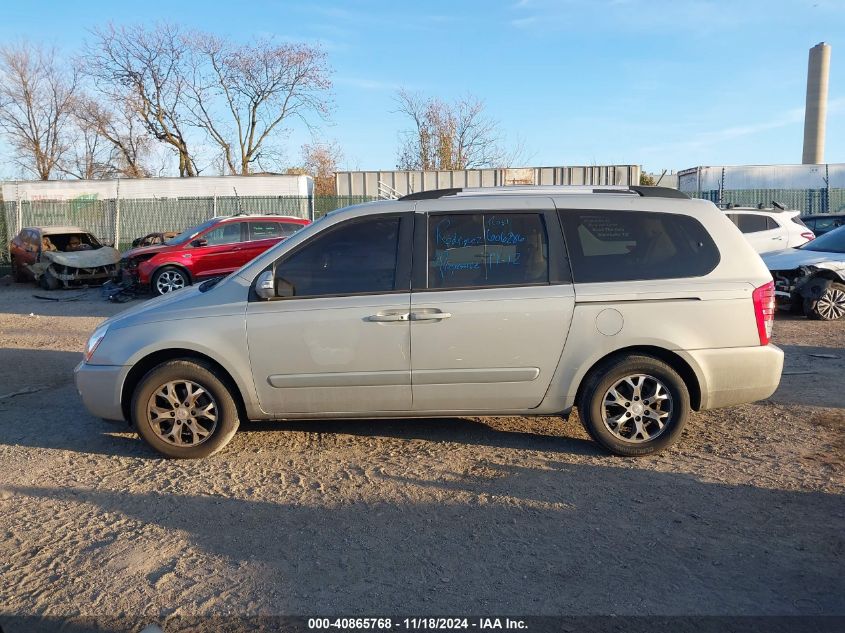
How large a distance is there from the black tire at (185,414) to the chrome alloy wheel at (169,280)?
32.0ft

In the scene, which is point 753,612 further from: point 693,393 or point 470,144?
point 470,144

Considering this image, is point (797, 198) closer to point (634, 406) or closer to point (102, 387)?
point (634, 406)

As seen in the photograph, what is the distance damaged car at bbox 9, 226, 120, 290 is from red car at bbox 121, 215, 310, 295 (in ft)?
6.69

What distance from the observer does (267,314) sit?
457 cm

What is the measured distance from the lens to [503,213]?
4711 mm

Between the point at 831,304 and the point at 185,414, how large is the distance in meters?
9.20

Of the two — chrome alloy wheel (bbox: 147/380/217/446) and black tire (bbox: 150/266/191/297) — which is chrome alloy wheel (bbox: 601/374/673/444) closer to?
chrome alloy wheel (bbox: 147/380/217/446)

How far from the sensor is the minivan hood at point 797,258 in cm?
974

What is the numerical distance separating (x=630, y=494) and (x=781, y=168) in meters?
24.6

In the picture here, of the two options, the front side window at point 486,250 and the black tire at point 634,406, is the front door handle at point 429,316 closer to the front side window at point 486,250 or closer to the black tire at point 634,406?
the front side window at point 486,250

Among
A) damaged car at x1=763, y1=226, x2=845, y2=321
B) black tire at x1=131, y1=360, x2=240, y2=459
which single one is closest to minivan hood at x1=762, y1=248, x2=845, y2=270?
damaged car at x1=763, y1=226, x2=845, y2=321

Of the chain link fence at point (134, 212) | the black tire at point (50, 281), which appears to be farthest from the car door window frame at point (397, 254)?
the chain link fence at point (134, 212)

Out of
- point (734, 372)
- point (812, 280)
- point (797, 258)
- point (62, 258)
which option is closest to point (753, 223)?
point (797, 258)

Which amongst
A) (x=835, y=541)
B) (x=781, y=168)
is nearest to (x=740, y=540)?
(x=835, y=541)
